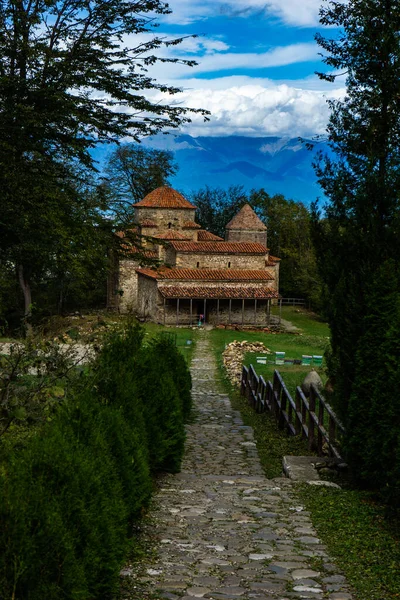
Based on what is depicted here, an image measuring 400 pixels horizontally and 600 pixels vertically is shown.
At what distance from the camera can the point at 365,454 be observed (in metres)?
7.23

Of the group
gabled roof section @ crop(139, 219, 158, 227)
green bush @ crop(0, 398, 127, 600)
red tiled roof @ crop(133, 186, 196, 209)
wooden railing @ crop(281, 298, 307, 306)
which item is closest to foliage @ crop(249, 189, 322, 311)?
wooden railing @ crop(281, 298, 307, 306)

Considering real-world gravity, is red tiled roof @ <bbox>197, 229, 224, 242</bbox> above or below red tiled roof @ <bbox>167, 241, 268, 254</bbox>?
above

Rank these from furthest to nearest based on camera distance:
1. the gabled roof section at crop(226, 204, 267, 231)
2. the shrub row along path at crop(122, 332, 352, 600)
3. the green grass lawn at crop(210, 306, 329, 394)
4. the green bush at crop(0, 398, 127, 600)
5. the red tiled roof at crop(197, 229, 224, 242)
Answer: the gabled roof section at crop(226, 204, 267, 231), the red tiled roof at crop(197, 229, 224, 242), the green grass lawn at crop(210, 306, 329, 394), the shrub row along path at crop(122, 332, 352, 600), the green bush at crop(0, 398, 127, 600)

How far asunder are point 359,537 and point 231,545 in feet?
3.73

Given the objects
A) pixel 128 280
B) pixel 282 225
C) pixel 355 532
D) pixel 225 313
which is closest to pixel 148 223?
pixel 128 280

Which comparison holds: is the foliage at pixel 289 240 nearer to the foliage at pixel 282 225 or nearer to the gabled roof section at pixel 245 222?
the foliage at pixel 282 225

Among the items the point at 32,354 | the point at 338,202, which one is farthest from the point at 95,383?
the point at 338,202

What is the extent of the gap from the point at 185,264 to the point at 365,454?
4121 cm

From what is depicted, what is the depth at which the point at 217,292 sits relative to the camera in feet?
152

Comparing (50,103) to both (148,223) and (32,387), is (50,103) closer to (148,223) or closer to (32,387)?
(32,387)

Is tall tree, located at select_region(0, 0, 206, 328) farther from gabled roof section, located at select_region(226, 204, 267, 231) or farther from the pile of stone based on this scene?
gabled roof section, located at select_region(226, 204, 267, 231)

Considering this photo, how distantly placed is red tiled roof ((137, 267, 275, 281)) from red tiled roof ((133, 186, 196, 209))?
5.97 metres

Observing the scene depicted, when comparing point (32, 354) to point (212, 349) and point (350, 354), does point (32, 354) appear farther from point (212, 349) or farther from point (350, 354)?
point (212, 349)

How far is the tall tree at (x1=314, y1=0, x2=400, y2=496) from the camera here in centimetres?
804
